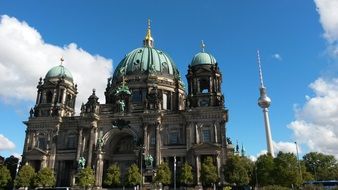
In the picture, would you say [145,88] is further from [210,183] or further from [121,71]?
[210,183]

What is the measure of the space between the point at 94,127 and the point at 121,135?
236 inches

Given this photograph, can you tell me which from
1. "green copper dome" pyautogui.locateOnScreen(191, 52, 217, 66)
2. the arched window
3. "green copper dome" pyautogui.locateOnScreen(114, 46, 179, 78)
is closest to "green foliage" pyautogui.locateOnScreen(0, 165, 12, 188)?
the arched window

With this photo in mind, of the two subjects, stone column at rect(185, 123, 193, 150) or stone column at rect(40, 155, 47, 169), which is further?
stone column at rect(40, 155, 47, 169)

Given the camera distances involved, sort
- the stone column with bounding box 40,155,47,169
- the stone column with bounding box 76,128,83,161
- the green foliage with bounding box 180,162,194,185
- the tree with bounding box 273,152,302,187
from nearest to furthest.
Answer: the tree with bounding box 273,152,302,187, the green foliage with bounding box 180,162,194,185, the stone column with bounding box 76,128,83,161, the stone column with bounding box 40,155,47,169

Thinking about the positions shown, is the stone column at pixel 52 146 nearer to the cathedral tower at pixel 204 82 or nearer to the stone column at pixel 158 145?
the stone column at pixel 158 145

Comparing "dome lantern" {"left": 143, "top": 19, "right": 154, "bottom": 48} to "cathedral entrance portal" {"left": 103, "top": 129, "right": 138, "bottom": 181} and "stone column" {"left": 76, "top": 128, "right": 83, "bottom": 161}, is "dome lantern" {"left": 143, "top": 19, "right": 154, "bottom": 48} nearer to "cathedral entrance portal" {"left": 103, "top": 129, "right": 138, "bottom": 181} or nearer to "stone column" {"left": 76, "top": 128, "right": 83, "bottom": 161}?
Answer: "cathedral entrance portal" {"left": 103, "top": 129, "right": 138, "bottom": 181}

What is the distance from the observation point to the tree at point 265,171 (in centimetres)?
5804

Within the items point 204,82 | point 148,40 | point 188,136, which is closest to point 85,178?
point 188,136

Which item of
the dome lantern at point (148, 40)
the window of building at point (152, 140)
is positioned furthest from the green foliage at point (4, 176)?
the dome lantern at point (148, 40)

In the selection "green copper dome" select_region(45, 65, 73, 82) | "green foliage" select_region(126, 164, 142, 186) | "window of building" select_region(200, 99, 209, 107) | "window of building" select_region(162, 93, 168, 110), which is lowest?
"green foliage" select_region(126, 164, 142, 186)

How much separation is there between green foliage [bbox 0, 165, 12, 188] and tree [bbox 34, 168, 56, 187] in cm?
771

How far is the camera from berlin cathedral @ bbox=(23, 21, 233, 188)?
2509 inches

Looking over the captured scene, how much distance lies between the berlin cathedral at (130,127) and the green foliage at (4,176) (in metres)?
3.85

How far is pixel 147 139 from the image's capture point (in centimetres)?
6569
